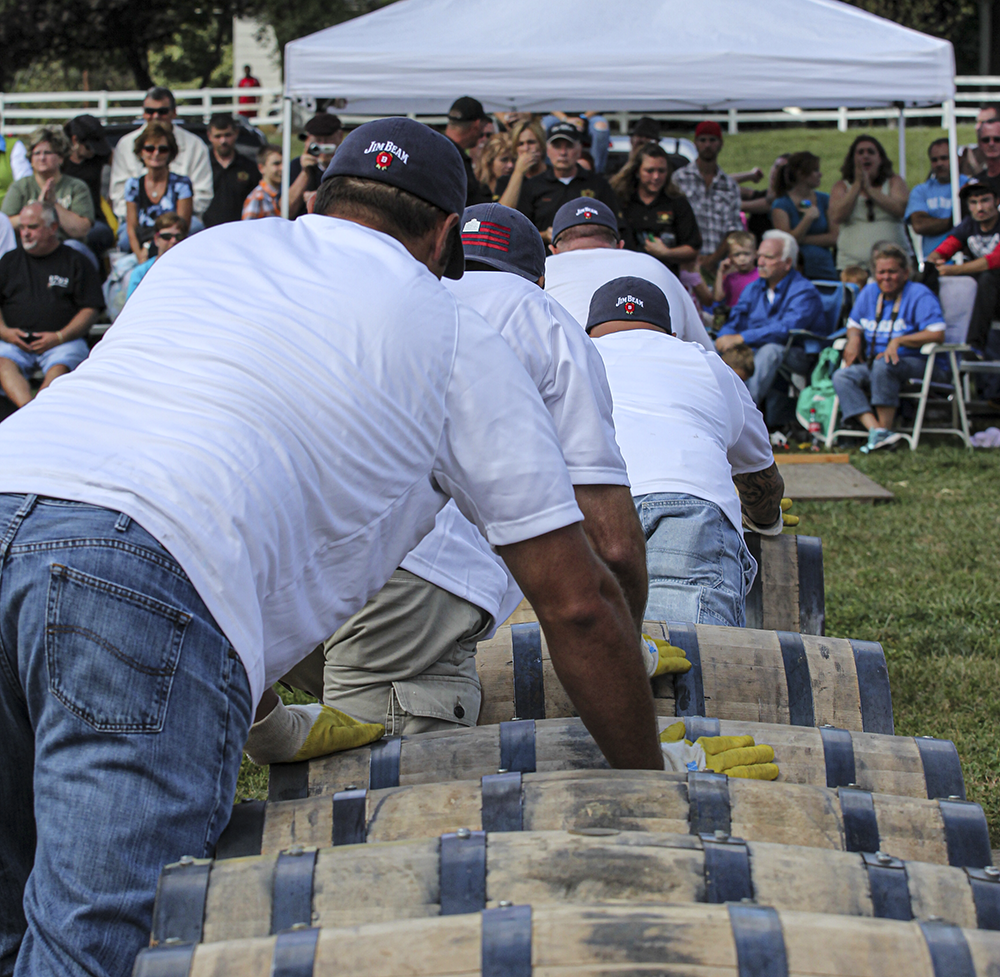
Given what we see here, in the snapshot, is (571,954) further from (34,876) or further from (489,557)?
(489,557)

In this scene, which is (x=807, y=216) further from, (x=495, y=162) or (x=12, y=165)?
(x=12, y=165)

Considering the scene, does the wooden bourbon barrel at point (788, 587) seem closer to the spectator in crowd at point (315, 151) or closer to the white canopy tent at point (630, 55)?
the spectator in crowd at point (315, 151)

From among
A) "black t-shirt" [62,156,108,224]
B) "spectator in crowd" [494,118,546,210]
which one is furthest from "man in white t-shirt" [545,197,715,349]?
"black t-shirt" [62,156,108,224]

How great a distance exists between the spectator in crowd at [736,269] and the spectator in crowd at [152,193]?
4998mm

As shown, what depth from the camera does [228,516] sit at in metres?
1.90

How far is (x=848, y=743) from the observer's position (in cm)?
264

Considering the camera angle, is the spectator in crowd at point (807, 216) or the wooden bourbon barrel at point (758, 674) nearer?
the wooden bourbon barrel at point (758, 674)

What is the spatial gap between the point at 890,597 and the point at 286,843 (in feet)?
14.5

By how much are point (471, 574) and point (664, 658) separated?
21.4 inches

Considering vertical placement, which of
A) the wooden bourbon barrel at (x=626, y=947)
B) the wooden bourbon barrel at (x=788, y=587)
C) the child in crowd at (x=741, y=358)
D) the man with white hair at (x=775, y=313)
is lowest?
the child in crowd at (x=741, y=358)

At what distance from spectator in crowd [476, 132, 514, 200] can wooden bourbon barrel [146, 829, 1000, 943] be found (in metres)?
8.66

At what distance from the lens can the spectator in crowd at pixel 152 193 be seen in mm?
10664

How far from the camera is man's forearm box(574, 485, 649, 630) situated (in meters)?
2.74

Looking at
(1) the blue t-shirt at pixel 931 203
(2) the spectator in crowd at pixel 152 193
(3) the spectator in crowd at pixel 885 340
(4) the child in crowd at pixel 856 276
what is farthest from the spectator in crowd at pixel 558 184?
(1) the blue t-shirt at pixel 931 203
